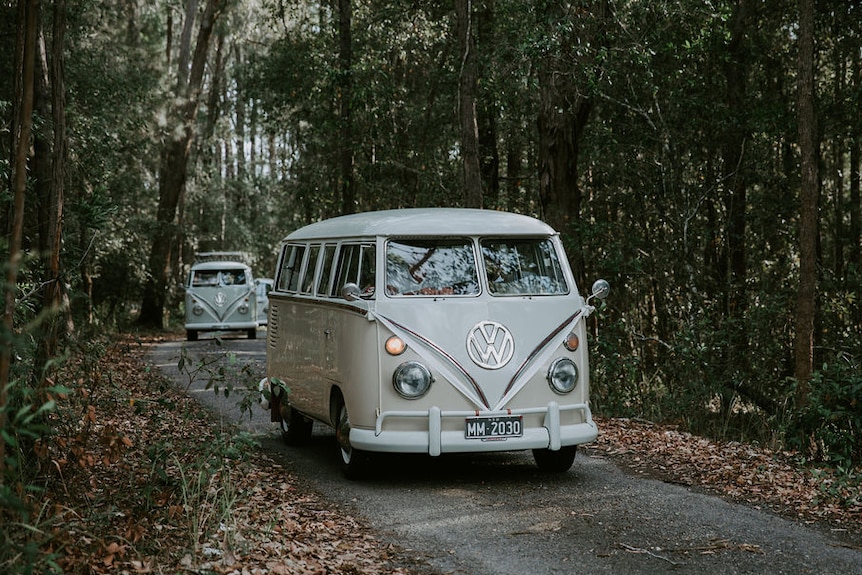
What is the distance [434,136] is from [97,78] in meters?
8.38

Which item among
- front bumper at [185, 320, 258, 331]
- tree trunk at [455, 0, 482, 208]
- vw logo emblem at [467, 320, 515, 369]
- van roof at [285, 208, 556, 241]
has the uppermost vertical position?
tree trunk at [455, 0, 482, 208]

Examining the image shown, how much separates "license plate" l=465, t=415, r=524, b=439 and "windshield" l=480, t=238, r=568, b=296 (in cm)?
119

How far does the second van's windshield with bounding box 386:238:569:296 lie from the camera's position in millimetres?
8680

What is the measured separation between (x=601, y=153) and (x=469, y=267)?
11.7 metres

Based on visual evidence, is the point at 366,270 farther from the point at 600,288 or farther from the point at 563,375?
the point at 600,288

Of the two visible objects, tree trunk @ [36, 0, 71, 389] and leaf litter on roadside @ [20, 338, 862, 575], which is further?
tree trunk @ [36, 0, 71, 389]

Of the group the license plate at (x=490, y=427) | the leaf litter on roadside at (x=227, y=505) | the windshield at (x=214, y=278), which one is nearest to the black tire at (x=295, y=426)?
the leaf litter on roadside at (x=227, y=505)

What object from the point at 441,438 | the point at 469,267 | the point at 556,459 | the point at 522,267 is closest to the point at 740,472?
the point at 556,459

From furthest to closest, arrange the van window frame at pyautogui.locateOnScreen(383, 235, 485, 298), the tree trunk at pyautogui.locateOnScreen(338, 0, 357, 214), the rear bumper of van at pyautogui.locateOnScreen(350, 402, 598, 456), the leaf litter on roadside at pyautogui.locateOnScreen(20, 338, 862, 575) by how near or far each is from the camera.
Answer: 1. the tree trunk at pyautogui.locateOnScreen(338, 0, 357, 214)
2. the van window frame at pyautogui.locateOnScreen(383, 235, 485, 298)
3. the rear bumper of van at pyautogui.locateOnScreen(350, 402, 598, 456)
4. the leaf litter on roadside at pyautogui.locateOnScreen(20, 338, 862, 575)

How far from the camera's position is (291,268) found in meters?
10.9

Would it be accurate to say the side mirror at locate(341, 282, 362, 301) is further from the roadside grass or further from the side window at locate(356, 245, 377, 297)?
the roadside grass

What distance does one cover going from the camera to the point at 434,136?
2572cm

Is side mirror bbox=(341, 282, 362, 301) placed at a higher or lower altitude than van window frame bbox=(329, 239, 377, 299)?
lower

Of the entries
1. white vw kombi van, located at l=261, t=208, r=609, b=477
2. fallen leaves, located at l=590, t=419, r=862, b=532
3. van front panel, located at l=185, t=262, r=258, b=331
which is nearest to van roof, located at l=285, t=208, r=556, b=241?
white vw kombi van, located at l=261, t=208, r=609, b=477
